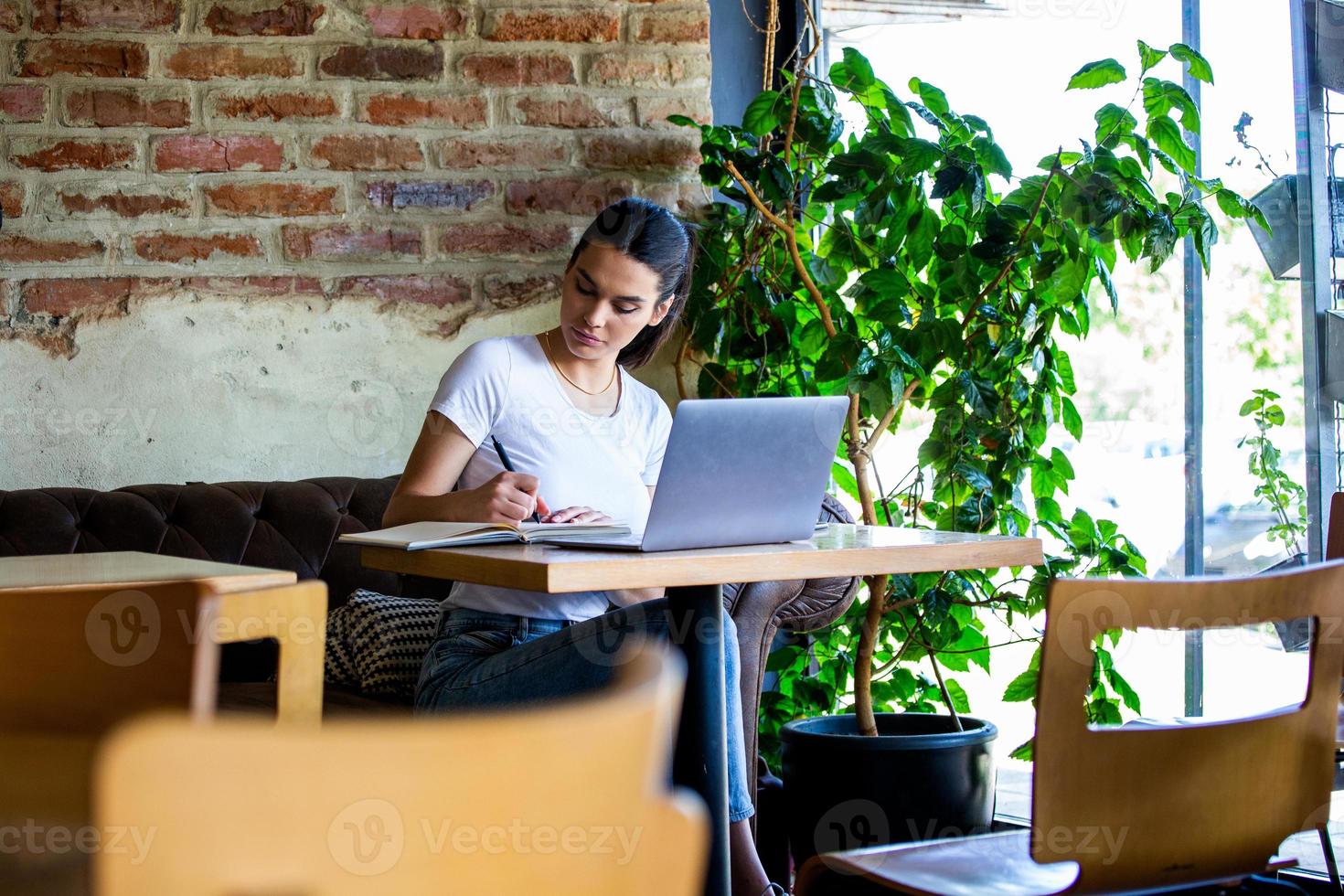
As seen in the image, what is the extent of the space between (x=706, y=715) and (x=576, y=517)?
0.36 m

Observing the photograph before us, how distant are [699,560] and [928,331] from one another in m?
1.38

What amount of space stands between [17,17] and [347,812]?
285 centimetres

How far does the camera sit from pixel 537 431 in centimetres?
214

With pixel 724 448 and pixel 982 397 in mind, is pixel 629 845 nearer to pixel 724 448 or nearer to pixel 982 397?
pixel 724 448

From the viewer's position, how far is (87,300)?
291 cm

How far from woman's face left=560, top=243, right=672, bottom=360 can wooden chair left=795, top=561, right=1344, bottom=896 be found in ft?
3.73

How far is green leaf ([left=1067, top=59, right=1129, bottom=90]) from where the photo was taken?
2.52 meters

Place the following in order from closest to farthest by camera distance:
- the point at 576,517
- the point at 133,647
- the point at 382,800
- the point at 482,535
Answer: the point at 382,800
the point at 133,647
the point at 482,535
the point at 576,517

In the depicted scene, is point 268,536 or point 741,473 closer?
point 741,473

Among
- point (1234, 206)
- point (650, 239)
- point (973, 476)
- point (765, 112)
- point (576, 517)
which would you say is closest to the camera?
point (576, 517)

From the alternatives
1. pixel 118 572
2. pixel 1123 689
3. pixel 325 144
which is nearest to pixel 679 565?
pixel 118 572

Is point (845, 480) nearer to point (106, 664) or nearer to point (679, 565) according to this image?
point (679, 565)

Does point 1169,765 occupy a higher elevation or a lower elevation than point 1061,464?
lower

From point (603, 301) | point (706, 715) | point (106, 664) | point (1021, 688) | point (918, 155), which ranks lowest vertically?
point (1021, 688)
